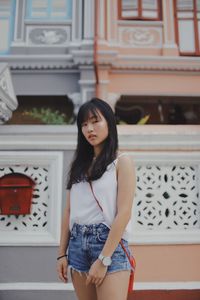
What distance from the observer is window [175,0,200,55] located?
7.43 meters

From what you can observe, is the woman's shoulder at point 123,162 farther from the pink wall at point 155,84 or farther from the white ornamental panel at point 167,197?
the pink wall at point 155,84

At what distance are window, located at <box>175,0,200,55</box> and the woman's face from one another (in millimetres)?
6286

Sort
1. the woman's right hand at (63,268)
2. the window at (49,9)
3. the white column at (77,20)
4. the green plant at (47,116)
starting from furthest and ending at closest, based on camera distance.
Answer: the window at (49,9) → the white column at (77,20) → the green plant at (47,116) → the woman's right hand at (63,268)

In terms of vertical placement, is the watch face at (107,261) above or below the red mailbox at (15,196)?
above

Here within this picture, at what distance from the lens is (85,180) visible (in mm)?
1597

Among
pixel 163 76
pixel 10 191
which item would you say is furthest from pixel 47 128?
pixel 163 76

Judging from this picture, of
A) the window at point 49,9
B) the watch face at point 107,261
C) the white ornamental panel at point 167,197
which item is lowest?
the white ornamental panel at point 167,197

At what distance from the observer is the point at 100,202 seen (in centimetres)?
151

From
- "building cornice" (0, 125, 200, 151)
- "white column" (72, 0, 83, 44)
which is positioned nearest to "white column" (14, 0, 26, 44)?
"white column" (72, 0, 83, 44)

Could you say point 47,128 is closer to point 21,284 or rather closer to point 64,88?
point 21,284

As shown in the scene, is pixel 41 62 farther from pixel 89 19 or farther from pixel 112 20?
pixel 112 20

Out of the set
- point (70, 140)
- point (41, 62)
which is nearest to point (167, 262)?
point (70, 140)

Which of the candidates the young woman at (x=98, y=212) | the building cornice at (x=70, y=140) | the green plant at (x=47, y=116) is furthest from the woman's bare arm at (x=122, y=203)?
the green plant at (x=47, y=116)

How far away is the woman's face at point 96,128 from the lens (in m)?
1.60
